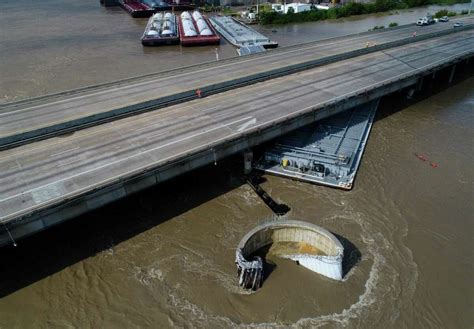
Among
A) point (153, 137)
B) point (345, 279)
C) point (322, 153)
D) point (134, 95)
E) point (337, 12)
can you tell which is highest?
point (134, 95)

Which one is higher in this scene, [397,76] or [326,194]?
[397,76]

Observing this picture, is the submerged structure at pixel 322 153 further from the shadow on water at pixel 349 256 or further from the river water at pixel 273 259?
the shadow on water at pixel 349 256

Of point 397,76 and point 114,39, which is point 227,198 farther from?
point 114,39

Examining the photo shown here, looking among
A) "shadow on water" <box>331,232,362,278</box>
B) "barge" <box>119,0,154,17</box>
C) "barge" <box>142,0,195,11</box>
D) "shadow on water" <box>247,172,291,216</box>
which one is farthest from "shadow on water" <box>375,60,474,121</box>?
"barge" <box>142,0,195,11</box>

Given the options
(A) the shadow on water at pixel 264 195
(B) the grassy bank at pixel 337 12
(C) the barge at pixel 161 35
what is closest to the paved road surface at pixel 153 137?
(A) the shadow on water at pixel 264 195

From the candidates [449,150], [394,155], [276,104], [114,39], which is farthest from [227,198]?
[114,39]

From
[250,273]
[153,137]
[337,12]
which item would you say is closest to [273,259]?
[250,273]

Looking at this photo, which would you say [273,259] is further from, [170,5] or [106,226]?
Answer: [170,5]
